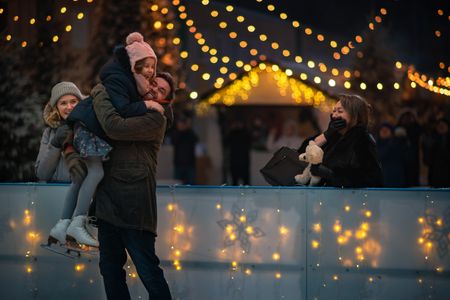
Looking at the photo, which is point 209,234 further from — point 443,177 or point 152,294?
point 443,177

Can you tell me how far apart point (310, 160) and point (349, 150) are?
0.26m

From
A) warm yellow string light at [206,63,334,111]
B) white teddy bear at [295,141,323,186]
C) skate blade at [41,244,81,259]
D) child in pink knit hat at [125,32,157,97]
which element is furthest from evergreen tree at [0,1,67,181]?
warm yellow string light at [206,63,334,111]

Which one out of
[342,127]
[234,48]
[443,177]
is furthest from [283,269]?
[234,48]

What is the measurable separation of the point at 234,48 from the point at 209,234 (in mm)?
21384

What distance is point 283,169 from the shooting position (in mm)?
6559

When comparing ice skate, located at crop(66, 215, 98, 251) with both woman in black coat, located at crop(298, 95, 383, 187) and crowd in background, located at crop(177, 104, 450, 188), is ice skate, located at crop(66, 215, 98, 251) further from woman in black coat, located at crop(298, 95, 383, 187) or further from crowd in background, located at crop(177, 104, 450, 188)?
crowd in background, located at crop(177, 104, 450, 188)

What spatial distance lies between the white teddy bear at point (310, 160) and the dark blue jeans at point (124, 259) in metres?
1.38

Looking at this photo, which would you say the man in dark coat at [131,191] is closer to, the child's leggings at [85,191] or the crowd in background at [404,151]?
the child's leggings at [85,191]

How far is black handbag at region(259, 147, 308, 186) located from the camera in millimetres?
6520

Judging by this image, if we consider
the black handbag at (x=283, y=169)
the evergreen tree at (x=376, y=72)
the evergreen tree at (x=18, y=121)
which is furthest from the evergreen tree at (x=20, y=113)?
the evergreen tree at (x=376, y=72)

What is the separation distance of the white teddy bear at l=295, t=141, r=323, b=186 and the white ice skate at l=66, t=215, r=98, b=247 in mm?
1567

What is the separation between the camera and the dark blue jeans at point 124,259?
5332mm

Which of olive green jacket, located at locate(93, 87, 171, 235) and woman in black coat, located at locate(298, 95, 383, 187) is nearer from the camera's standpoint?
olive green jacket, located at locate(93, 87, 171, 235)

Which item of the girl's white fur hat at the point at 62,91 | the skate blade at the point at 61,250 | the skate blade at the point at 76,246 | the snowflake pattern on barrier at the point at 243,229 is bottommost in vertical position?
the skate blade at the point at 61,250
